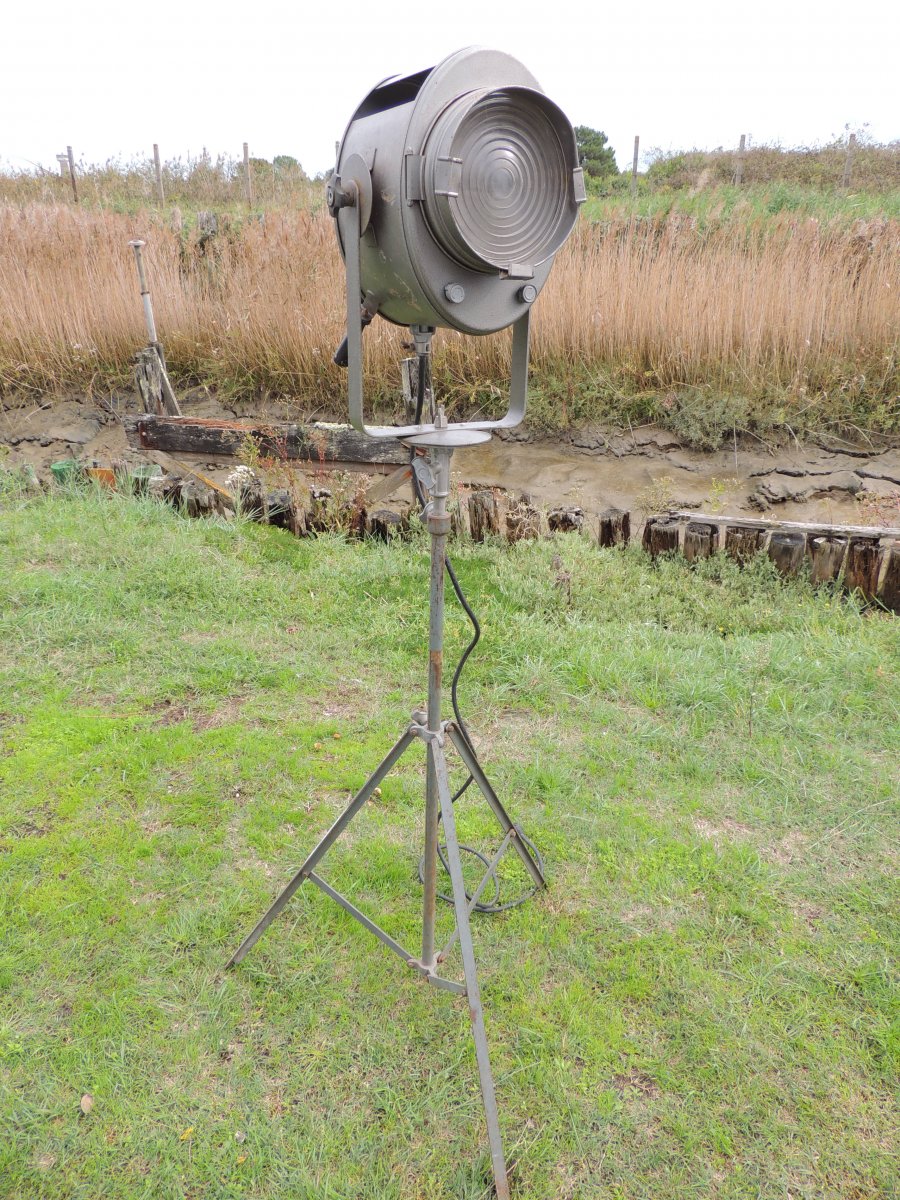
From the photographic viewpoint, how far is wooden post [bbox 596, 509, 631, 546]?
4273 mm

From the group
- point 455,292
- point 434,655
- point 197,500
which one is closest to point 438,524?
point 434,655

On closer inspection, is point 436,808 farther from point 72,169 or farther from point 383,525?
point 72,169

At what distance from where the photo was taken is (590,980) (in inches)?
79.0

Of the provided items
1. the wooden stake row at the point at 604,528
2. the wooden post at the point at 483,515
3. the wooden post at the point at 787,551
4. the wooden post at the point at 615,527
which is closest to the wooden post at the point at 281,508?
the wooden stake row at the point at 604,528

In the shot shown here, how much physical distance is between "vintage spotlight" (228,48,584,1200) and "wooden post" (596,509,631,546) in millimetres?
2648

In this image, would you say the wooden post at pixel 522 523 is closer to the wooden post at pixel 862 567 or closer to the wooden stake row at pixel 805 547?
the wooden stake row at pixel 805 547

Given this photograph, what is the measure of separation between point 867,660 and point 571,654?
116 centimetres

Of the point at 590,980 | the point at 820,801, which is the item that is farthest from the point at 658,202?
the point at 590,980

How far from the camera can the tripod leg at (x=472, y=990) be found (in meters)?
1.56

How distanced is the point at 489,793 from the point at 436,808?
0.73ft

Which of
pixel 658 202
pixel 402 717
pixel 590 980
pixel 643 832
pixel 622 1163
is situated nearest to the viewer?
pixel 622 1163

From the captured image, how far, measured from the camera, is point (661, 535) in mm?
4125

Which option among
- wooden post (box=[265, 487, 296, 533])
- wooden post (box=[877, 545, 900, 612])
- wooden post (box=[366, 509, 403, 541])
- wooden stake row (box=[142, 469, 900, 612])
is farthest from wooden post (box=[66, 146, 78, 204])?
wooden post (box=[877, 545, 900, 612])

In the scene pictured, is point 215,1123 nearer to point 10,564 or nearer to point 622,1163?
point 622,1163
